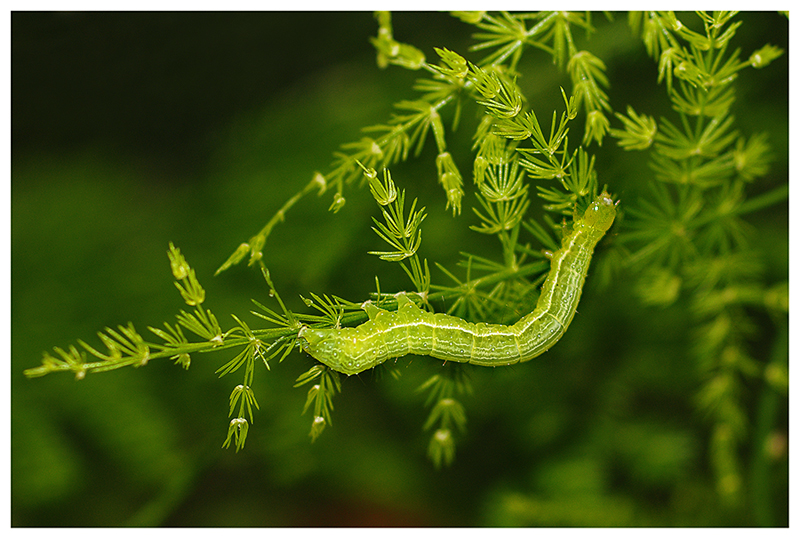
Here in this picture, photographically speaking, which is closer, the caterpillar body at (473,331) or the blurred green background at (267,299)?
the caterpillar body at (473,331)

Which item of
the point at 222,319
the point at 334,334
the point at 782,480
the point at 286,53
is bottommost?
the point at 782,480

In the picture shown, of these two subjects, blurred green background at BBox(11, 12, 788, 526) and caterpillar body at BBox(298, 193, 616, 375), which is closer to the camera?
caterpillar body at BBox(298, 193, 616, 375)

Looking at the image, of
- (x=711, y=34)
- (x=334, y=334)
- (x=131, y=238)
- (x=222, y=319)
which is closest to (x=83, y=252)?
(x=131, y=238)

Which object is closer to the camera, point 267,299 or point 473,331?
point 473,331

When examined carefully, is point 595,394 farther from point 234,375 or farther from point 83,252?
point 83,252
